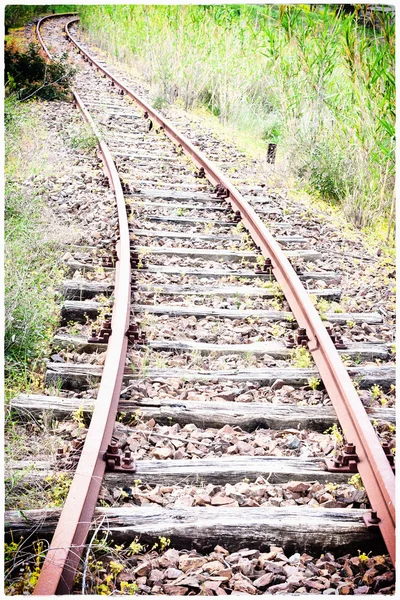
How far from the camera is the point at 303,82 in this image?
26.8ft

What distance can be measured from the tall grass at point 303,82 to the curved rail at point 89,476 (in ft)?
11.5

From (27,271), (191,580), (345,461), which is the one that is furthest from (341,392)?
(27,271)

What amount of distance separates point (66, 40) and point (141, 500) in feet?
73.5

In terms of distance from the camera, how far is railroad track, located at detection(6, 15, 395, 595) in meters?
2.50

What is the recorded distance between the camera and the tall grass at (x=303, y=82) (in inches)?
249

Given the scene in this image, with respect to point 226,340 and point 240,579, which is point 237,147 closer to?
point 226,340

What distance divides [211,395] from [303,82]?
5.93 m

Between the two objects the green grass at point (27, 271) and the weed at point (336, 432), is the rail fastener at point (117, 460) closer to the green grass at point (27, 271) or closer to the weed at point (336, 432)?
the green grass at point (27, 271)

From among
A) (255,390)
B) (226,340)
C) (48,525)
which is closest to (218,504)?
(48,525)

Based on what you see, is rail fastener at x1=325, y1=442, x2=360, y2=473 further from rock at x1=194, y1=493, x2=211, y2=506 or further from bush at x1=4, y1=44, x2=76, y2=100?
bush at x1=4, y1=44, x2=76, y2=100

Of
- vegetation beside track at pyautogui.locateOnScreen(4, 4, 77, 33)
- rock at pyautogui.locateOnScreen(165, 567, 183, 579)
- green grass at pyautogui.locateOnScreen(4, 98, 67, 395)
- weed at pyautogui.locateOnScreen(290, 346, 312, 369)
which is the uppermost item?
vegetation beside track at pyautogui.locateOnScreen(4, 4, 77, 33)

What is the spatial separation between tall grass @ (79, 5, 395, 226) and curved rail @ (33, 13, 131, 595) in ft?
11.5

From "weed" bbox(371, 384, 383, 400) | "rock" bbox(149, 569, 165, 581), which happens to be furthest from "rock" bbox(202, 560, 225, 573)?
"weed" bbox(371, 384, 383, 400)

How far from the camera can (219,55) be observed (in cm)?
1085
